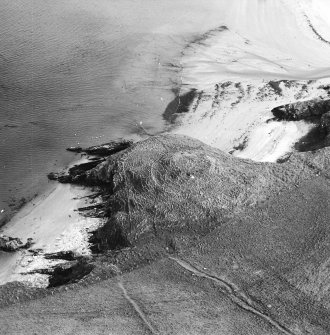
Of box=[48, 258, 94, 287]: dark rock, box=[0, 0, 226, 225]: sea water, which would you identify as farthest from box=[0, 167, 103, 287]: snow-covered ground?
box=[0, 0, 226, 225]: sea water

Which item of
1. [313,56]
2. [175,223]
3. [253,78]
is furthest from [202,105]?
[175,223]

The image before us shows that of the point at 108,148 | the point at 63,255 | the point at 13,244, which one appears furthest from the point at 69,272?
the point at 108,148

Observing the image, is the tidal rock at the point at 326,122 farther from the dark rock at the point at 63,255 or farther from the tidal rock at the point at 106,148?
the dark rock at the point at 63,255

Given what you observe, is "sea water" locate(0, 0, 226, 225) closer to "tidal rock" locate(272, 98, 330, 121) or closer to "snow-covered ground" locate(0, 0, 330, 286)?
"snow-covered ground" locate(0, 0, 330, 286)

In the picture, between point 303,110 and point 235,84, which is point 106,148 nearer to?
point 235,84

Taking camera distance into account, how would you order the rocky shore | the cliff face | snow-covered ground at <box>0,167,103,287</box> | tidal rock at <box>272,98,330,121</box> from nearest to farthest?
the rocky shore
the cliff face
snow-covered ground at <box>0,167,103,287</box>
tidal rock at <box>272,98,330,121</box>

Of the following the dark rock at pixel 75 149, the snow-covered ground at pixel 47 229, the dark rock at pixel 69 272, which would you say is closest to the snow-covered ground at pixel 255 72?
the dark rock at pixel 75 149
